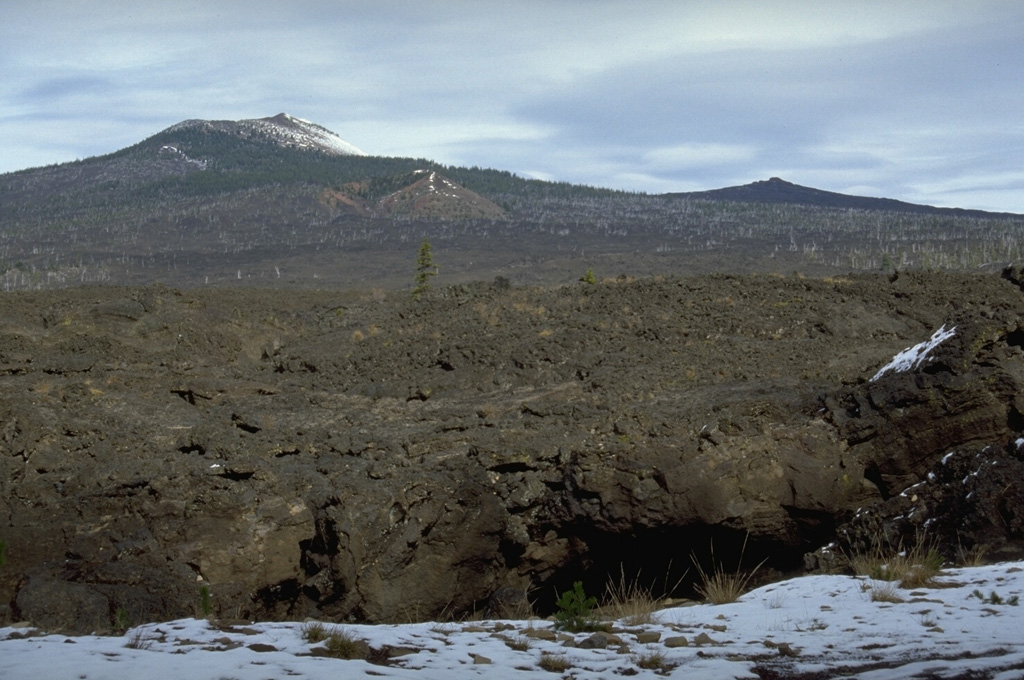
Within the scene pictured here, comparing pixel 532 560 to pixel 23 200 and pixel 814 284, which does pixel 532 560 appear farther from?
pixel 23 200

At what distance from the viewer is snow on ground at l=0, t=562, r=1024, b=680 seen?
5.37 metres

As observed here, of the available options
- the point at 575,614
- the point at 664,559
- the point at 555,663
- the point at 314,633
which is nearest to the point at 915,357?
the point at 664,559

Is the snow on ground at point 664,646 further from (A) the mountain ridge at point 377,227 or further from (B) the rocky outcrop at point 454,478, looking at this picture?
(A) the mountain ridge at point 377,227

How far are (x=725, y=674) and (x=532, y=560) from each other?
20.0ft

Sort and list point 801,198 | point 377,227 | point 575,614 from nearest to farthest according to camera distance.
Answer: point 575,614
point 377,227
point 801,198

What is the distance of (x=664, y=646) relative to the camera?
6.25 meters

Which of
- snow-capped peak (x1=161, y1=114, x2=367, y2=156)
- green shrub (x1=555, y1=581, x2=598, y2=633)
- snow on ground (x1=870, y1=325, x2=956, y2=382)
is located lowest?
green shrub (x1=555, y1=581, x2=598, y2=633)

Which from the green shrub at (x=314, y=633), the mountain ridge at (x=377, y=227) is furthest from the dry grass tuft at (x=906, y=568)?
the mountain ridge at (x=377, y=227)

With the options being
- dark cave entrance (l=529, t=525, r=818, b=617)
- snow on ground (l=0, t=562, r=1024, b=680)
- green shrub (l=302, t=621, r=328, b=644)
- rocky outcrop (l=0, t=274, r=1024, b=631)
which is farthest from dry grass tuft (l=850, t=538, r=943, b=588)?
green shrub (l=302, t=621, r=328, b=644)

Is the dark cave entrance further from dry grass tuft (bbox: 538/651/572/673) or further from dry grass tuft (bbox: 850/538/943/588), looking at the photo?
dry grass tuft (bbox: 538/651/572/673)

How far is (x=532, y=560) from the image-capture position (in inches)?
454

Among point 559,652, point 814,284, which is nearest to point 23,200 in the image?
point 814,284

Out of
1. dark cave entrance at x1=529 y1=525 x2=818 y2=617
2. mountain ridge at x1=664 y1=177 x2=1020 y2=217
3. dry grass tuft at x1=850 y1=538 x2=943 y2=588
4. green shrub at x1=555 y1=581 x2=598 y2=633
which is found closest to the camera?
green shrub at x1=555 y1=581 x2=598 y2=633

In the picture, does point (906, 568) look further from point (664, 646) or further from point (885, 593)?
point (664, 646)
